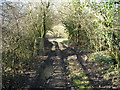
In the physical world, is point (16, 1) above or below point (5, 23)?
above

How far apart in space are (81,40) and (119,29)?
5860 millimetres

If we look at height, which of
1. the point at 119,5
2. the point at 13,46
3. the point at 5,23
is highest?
the point at 119,5

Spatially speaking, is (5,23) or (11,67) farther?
(11,67)

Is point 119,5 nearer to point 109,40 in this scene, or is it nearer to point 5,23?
point 109,40

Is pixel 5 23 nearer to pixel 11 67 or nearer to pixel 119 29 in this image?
pixel 11 67

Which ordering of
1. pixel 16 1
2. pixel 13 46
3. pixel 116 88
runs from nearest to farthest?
pixel 116 88
pixel 13 46
pixel 16 1

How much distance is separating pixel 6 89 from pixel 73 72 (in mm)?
2030

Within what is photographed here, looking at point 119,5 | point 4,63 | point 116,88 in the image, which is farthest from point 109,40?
point 4,63

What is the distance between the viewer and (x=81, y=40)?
8.86 m

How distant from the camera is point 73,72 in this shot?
4062 mm

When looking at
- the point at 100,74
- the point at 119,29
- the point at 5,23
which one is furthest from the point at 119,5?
the point at 5,23

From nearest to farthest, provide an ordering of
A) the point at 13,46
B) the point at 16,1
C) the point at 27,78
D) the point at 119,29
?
the point at 119,29, the point at 13,46, the point at 27,78, the point at 16,1

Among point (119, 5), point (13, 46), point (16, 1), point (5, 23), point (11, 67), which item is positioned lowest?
point (11, 67)

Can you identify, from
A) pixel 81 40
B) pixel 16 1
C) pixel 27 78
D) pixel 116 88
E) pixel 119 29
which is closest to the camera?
pixel 116 88
